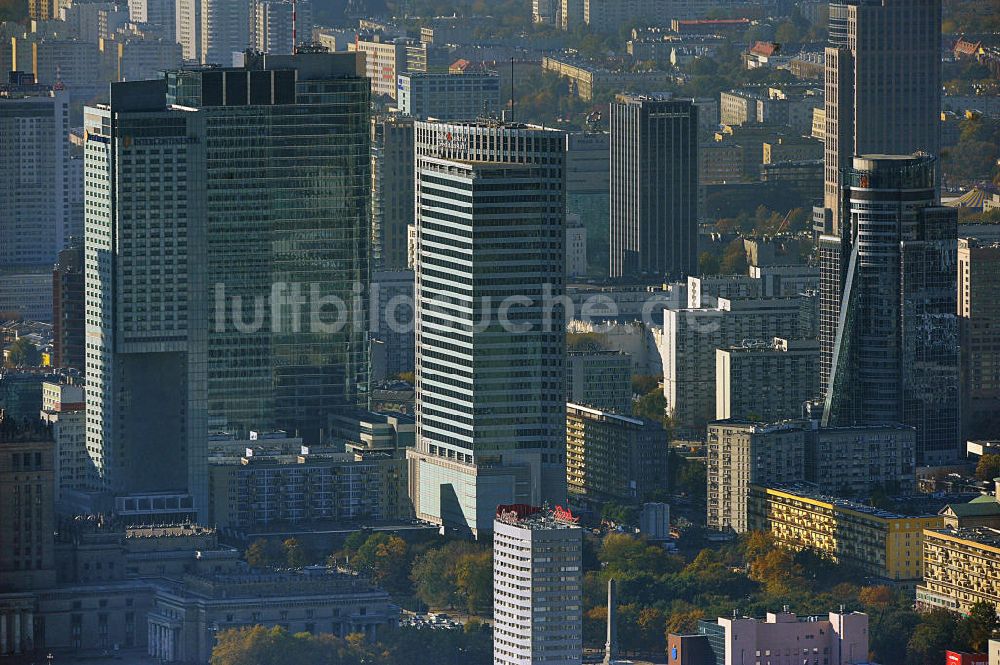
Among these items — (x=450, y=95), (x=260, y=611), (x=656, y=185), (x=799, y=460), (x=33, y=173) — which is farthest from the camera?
(x=450, y=95)

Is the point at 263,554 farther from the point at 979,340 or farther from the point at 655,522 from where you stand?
the point at 979,340

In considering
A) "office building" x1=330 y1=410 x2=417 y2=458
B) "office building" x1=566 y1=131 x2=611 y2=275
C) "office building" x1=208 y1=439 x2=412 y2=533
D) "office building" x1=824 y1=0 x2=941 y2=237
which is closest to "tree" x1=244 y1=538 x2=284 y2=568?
"office building" x1=208 y1=439 x2=412 y2=533

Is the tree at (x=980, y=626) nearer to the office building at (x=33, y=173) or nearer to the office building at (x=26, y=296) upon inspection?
the office building at (x=26, y=296)

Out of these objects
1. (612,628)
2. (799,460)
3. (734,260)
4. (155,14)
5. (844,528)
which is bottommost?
(612,628)

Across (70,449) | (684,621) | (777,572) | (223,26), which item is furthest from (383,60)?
(684,621)

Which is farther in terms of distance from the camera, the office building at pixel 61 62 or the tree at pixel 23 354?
the office building at pixel 61 62

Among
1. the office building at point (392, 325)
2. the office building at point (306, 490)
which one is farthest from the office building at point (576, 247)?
the office building at point (306, 490)
